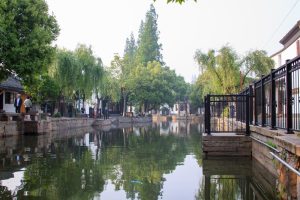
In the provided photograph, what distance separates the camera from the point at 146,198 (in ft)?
24.2

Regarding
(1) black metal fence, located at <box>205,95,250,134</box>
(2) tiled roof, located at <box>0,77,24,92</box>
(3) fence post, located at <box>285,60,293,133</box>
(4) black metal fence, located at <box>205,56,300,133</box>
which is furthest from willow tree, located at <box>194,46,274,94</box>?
(3) fence post, located at <box>285,60,293,133</box>

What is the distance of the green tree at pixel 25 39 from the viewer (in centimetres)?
2303

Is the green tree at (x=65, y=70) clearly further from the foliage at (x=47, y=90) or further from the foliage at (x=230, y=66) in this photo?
the foliage at (x=230, y=66)

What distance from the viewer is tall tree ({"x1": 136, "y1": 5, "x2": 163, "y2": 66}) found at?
80500 mm

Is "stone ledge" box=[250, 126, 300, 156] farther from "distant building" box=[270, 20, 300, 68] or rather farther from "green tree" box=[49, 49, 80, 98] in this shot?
"green tree" box=[49, 49, 80, 98]

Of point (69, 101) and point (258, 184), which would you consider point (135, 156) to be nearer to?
point (258, 184)

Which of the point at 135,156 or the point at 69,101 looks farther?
the point at 69,101

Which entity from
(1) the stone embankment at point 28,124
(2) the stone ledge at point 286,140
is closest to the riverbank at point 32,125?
(1) the stone embankment at point 28,124

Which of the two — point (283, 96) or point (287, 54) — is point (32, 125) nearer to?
point (283, 96)

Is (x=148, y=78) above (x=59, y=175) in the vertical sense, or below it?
above

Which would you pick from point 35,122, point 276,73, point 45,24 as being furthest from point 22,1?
point 276,73

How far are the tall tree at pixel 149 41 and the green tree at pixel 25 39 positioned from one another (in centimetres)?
5472

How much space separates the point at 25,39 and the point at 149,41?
57167mm

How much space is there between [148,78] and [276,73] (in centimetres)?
5912
